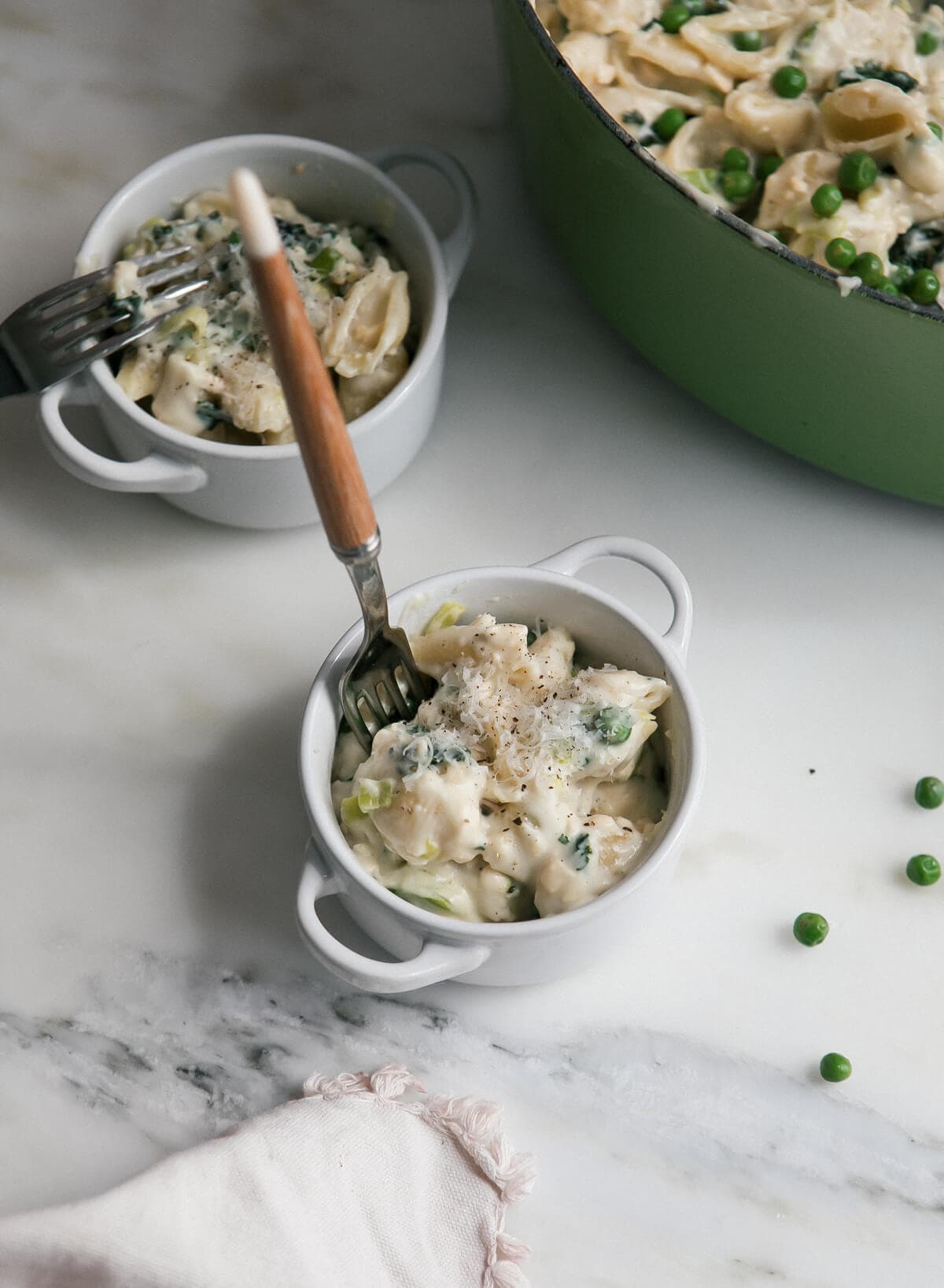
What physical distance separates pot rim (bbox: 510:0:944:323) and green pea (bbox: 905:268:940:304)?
0.51 ft

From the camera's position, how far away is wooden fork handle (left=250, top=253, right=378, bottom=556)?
1.19 metres

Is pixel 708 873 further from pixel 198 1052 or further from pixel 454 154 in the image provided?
pixel 454 154

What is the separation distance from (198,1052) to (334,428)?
89 centimetres

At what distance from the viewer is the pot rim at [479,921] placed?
4.98 feet

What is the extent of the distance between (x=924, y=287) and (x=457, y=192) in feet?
2.30

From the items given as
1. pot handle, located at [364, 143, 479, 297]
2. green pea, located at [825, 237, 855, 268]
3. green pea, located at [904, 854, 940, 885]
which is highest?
green pea, located at [825, 237, 855, 268]

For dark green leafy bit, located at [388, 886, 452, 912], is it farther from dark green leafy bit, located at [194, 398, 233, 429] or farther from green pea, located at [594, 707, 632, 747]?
dark green leafy bit, located at [194, 398, 233, 429]

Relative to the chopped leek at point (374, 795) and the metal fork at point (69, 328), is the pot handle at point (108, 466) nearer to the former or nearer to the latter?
the metal fork at point (69, 328)

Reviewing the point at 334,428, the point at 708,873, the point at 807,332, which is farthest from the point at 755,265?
the point at 708,873

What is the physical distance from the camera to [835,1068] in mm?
1718

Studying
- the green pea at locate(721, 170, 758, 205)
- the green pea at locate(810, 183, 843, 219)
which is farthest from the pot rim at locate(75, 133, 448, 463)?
the green pea at locate(810, 183, 843, 219)

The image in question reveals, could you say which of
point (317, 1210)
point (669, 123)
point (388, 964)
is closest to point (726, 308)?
point (669, 123)

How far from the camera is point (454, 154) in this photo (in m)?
2.37

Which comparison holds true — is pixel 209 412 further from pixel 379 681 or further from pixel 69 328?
pixel 379 681
